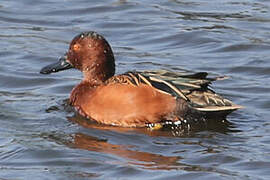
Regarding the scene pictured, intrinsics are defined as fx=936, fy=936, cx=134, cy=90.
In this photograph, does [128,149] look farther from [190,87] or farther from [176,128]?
[190,87]

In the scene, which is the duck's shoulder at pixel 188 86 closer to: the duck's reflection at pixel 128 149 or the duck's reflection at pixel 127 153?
the duck's reflection at pixel 128 149

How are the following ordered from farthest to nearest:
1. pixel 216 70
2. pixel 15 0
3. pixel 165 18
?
pixel 15 0 → pixel 165 18 → pixel 216 70

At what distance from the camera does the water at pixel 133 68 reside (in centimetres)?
839

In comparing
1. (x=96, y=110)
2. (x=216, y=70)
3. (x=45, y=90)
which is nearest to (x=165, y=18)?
(x=216, y=70)

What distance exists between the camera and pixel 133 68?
1206 cm

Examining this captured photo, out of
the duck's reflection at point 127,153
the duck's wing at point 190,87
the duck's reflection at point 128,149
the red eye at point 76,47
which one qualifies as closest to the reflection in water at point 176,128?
the duck's reflection at point 128,149


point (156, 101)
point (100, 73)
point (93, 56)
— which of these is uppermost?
point (93, 56)

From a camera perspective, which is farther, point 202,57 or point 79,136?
point 202,57

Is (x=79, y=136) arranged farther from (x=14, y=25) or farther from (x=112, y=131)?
(x=14, y=25)

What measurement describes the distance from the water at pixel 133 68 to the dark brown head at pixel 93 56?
1.68 ft

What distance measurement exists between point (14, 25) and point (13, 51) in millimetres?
1486

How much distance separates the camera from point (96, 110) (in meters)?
9.88

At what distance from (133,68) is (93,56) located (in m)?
1.78

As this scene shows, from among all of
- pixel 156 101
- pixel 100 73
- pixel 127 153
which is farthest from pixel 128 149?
pixel 100 73
